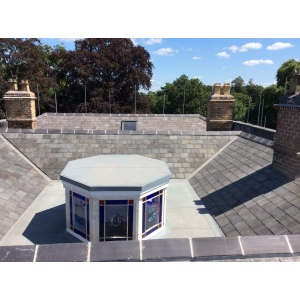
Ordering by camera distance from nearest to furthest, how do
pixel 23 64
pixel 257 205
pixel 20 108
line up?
pixel 257 205 < pixel 20 108 < pixel 23 64

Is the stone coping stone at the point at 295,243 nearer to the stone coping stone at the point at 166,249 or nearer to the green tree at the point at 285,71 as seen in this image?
the stone coping stone at the point at 166,249

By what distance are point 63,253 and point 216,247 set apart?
2.55 meters

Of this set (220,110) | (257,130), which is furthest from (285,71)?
(257,130)

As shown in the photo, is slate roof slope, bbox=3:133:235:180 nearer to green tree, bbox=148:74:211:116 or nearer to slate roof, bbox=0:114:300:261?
slate roof, bbox=0:114:300:261

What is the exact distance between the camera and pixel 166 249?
448 cm

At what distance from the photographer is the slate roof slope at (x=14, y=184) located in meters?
8.27

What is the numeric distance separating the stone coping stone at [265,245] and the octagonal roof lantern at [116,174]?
10.3 ft

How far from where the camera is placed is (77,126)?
22188mm

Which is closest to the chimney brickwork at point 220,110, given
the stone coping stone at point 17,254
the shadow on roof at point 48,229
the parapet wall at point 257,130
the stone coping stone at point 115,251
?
the parapet wall at point 257,130

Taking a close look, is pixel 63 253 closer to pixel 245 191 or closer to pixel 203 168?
pixel 245 191

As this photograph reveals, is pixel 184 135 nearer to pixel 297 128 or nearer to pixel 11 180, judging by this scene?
pixel 297 128

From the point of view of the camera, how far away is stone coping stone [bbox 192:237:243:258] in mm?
4473

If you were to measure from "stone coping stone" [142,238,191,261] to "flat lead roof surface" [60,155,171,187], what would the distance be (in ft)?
8.74

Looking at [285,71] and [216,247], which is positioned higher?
[285,71]
